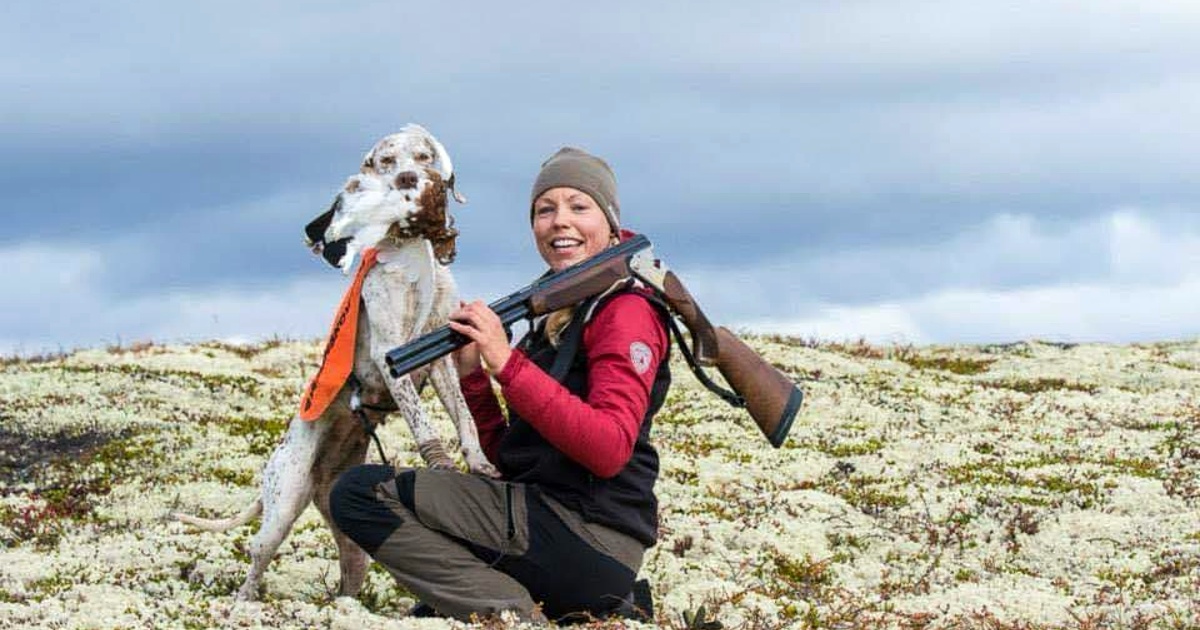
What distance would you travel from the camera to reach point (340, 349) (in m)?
9.15

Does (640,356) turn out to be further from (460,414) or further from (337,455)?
(337,455)

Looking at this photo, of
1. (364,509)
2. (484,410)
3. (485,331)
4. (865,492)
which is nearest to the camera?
(485,331)

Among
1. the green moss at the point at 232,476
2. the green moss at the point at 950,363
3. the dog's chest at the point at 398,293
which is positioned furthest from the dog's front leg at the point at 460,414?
the green moss at the point at 950,363

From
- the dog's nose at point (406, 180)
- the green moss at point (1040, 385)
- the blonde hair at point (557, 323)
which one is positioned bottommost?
the blonde hair at point (557, 323)

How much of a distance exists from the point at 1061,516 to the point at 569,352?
375 inches

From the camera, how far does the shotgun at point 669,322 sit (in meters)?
8.05

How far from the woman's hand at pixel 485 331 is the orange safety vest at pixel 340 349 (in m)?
1.20

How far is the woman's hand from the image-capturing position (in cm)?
778

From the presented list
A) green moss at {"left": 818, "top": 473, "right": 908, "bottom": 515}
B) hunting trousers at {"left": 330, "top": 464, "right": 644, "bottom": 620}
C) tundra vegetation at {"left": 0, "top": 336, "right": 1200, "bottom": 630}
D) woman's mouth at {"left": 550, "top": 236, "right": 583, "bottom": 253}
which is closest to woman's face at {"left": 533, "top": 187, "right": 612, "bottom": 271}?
woman's mouth at {"left": 550, "top": 236, "right": 583, "bottom": 253}

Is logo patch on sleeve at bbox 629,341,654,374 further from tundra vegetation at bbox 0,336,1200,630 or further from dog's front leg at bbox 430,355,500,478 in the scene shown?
tundra vegetation at bbox 0,336,1200,630

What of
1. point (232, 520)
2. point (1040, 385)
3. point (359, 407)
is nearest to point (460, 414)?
point (359, 407)

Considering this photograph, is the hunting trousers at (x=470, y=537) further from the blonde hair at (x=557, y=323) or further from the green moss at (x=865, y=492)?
the green moss at (x=865, y=492)

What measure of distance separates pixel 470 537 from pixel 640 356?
1.54m

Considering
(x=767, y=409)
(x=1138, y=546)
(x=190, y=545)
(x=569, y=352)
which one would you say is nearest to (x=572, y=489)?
(x=569, y=352)
